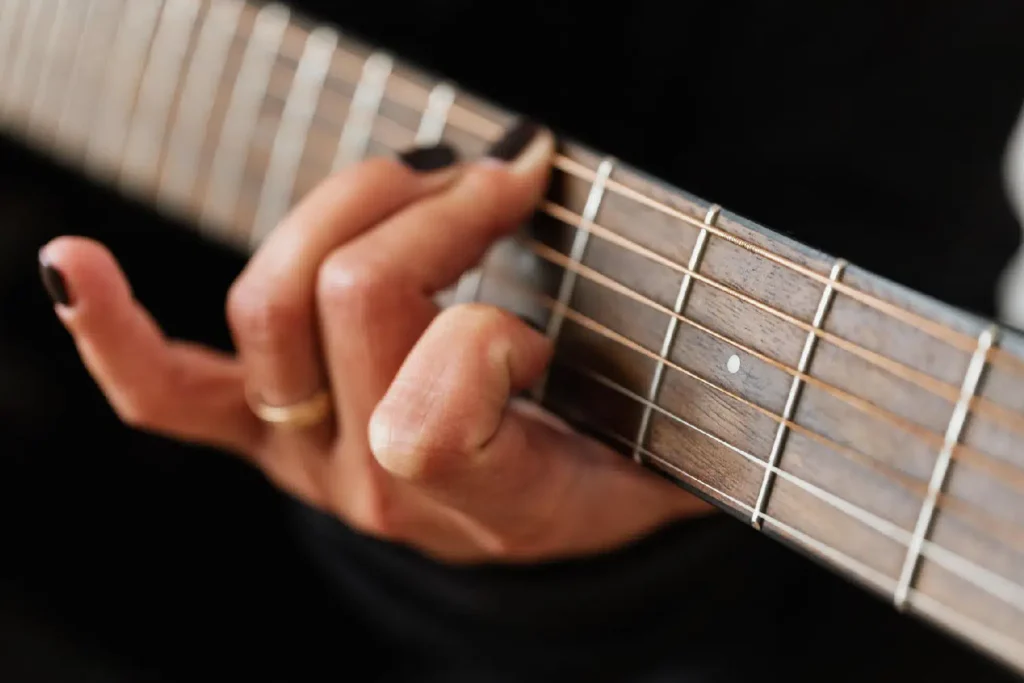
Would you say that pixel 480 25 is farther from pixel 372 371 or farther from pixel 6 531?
pixel 6 531

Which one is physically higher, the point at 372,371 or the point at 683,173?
the point at 683,173

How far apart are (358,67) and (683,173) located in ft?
0.87

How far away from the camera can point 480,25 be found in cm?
73

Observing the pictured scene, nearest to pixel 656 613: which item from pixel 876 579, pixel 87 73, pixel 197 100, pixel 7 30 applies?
pixel 876 579

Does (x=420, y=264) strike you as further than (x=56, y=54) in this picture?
No

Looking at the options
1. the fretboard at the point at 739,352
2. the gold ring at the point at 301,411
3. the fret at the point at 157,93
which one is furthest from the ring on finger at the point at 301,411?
the fret at the point at 157,93

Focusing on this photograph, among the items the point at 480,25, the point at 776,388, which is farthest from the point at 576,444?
the point at 480,25

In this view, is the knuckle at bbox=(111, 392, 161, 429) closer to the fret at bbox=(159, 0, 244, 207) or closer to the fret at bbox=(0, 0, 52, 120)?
the fret at bbox=(159, 0, 244, 207)

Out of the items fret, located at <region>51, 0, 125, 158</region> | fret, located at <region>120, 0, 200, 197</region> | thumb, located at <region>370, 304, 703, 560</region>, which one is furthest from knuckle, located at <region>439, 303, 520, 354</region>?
fret, located at <region>51, 0, 125, 158</region>

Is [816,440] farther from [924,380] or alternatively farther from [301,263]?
→ [301,263]

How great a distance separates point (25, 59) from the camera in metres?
0.86

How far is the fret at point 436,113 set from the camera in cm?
57

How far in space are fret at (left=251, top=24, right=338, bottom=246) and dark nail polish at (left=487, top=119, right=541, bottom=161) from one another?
19cm

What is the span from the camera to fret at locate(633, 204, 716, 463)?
0.42 m
